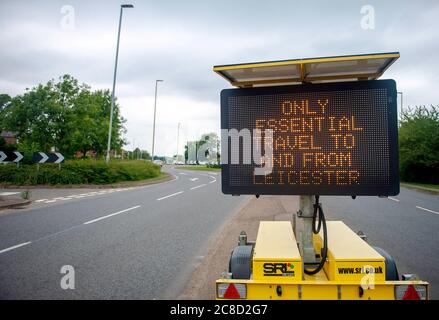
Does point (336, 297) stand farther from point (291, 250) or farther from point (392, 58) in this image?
point (392, 58)

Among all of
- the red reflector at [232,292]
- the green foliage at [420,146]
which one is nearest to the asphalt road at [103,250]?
the red reflector at [232,292]

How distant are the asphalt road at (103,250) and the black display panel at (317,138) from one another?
2150 mm

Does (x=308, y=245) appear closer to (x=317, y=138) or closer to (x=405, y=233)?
(x=317, y=138)

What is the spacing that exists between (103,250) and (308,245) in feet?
13.9

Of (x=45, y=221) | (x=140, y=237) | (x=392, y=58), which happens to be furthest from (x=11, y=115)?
(x=392, y=58)

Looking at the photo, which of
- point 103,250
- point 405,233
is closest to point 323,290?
point 103,250

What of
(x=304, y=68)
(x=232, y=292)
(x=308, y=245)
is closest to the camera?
(x=232, y=292)

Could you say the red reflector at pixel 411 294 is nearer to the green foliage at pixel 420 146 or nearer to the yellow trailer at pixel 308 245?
the yellow trailer at pixel 308 245

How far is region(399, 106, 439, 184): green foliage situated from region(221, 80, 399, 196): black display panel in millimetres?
27033

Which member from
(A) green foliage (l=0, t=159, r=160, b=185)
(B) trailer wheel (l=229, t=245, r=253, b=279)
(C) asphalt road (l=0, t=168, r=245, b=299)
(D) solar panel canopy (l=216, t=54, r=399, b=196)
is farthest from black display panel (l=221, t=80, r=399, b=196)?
(A) green foliage (l=0, t=159, r=160, b=185)

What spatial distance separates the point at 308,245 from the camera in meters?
3.46

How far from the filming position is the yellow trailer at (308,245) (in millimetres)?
2629

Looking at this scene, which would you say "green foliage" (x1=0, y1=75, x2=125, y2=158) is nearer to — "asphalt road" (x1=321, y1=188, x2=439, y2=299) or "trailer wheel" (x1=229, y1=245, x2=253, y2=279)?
"asphalt road" (x1=321, y1=188, x2=439, y2=299)
